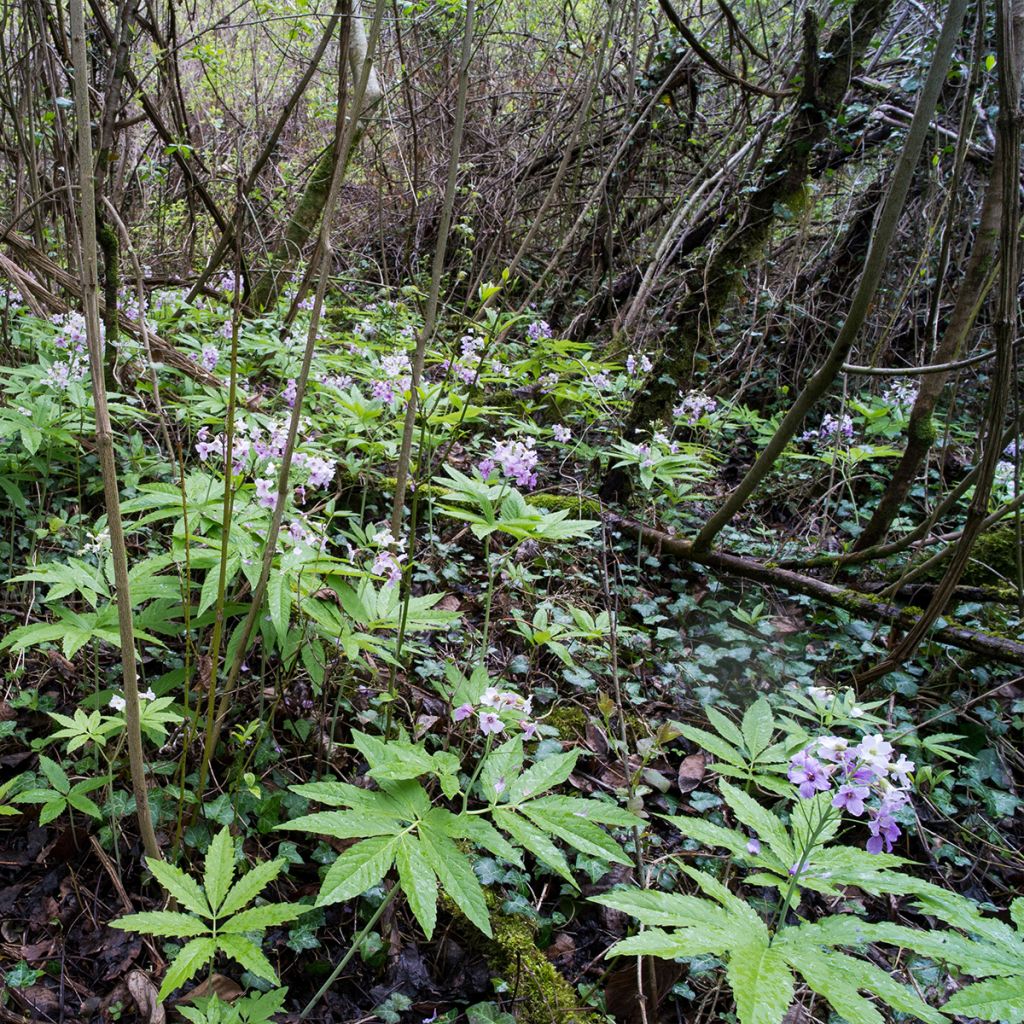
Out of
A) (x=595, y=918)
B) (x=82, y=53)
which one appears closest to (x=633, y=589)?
(x=595, y=918)

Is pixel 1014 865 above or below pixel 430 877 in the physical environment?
below

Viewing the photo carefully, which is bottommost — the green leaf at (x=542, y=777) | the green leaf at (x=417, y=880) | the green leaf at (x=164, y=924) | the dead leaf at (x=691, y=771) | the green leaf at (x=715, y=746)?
the dead leaf at (x=691, y=771)

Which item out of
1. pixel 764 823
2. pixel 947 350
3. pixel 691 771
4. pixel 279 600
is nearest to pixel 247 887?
pixel 279 600

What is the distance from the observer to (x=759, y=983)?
42.4 inches

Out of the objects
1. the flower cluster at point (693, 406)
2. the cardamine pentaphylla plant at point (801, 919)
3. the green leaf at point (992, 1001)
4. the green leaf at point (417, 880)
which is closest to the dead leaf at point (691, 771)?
the cardamine pentaphylla plant at point (801, 919)

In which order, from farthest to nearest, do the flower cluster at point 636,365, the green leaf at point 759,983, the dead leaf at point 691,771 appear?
the flower cluster at point 636,365, the dead leaf at point 691,771, the green leaf at point 759,983

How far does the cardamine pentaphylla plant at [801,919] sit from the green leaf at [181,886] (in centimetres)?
77

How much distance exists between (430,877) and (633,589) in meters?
2.25

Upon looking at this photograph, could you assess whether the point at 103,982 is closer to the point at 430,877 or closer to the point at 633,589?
the point at 430,877

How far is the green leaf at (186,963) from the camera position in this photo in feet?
3.92

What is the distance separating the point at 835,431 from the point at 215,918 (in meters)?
4.30

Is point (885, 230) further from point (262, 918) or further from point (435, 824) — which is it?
point (262, 918)

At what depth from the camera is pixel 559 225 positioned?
7.07 m

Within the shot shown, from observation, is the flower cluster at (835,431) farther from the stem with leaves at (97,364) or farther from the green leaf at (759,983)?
the stem with leaves at (97,364)
